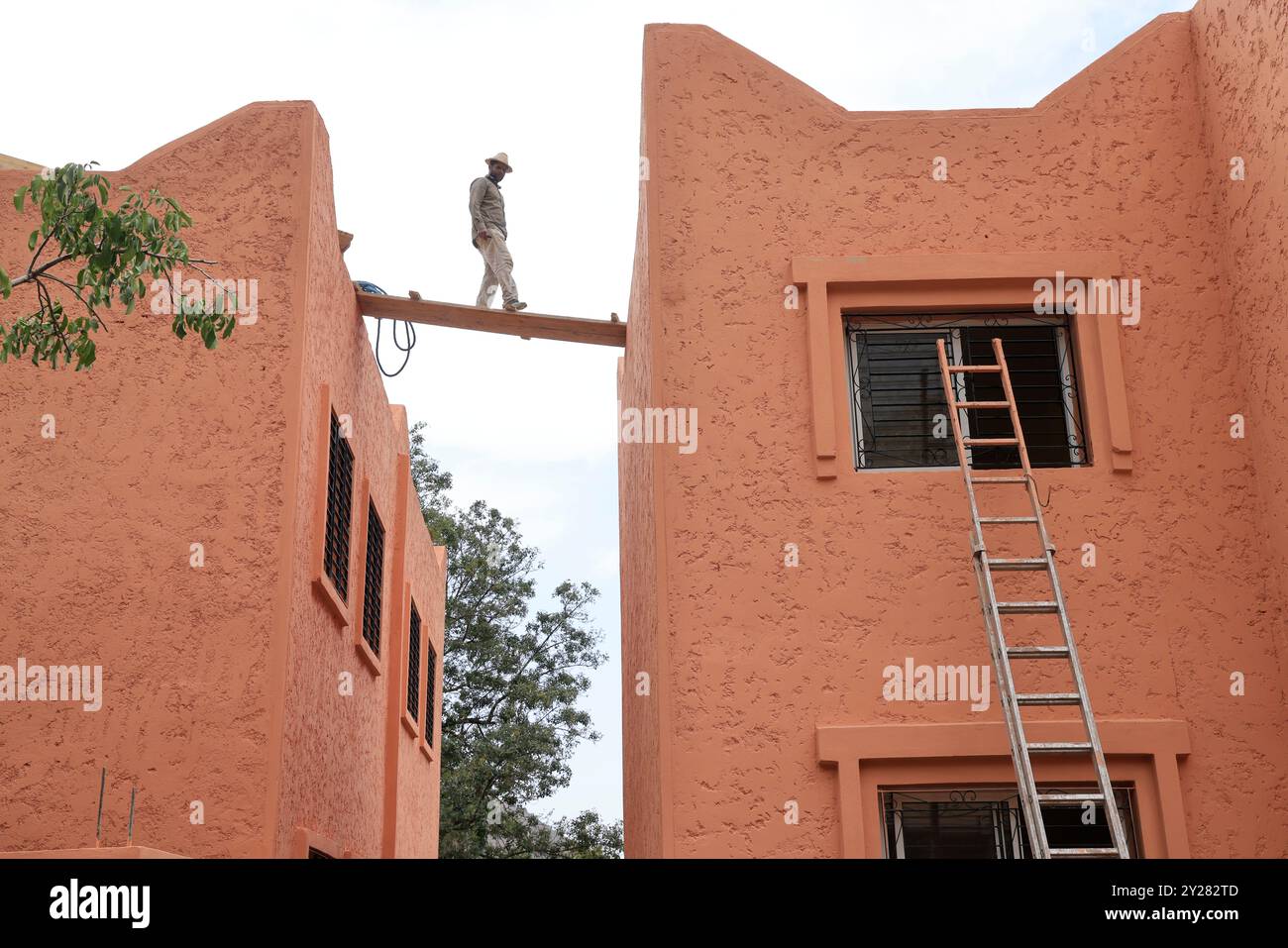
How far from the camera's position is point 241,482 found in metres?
8.34

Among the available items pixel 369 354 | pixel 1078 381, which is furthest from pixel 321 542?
pixel 1078 381

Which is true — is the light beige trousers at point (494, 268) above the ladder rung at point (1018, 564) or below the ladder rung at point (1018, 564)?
above

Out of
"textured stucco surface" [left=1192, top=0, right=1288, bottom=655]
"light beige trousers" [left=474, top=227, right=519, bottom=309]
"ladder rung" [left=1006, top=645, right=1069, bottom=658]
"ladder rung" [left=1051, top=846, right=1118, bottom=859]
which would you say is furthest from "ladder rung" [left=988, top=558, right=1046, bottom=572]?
"light beige trousers" [left=474, top=227, right=519, bottom=309]

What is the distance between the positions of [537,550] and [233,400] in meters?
19.6

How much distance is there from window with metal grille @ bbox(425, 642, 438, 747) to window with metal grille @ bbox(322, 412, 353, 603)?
6941mm

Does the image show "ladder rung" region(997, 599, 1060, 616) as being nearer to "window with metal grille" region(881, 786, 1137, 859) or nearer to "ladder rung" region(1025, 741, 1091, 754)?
"ladder rung" region(1025, 741, 1091, 754)

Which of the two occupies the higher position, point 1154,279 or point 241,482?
point 1154,279

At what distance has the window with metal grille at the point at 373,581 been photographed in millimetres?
11922

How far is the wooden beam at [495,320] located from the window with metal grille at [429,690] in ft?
22.7

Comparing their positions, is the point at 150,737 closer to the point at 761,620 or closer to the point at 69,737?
the point at 69,737

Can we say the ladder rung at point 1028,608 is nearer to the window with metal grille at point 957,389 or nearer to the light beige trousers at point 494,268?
the window with metal grille at point 957,389

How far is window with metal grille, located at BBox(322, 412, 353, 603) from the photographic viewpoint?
978cm

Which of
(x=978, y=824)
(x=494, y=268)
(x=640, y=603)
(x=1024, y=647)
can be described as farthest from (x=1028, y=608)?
(x=494, y=268)

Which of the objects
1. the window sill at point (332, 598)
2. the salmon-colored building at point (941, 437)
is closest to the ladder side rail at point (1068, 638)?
the salmon-colored building at point (941, 437)
